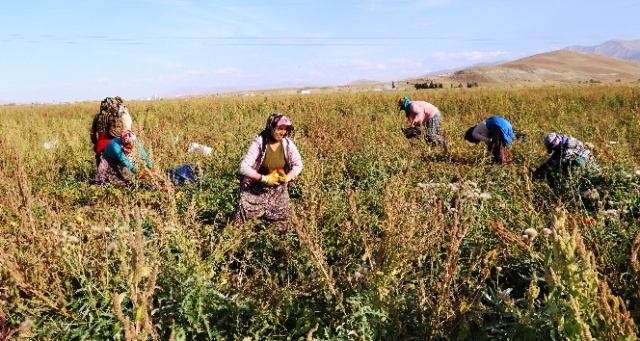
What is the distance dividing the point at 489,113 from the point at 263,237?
10.5 m

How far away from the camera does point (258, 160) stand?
4.21m

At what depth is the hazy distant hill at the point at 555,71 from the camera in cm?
7794

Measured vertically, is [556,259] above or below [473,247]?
above

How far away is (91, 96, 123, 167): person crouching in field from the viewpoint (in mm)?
5566

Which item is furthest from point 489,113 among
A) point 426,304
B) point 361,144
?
point 426,304

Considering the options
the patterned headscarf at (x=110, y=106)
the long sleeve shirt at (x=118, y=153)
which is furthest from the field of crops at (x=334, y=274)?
the patterned headscarf at (x=110, y=106)

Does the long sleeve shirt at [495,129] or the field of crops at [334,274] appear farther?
the long sleeve shirt at [495,129]

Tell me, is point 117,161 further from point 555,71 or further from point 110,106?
point 555,71

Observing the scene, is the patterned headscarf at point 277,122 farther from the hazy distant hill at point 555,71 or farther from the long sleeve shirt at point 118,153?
the hazy distant hill at point 555,71

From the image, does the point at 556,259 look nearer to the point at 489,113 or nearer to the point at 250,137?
the point at 250,137

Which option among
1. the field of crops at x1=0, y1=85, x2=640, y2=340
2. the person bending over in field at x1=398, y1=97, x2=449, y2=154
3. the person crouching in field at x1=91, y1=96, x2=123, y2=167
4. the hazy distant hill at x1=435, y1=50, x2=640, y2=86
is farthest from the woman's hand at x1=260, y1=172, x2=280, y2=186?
the hazy distant hill at x1=435, y1=50, x2=640, y2=86

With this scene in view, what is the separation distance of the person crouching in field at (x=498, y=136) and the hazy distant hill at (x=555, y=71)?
65454mm

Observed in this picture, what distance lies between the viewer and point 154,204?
16.3ft

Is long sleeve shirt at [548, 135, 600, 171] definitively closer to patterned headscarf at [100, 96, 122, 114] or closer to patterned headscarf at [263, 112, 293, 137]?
patterned headscarf at [263, 112, 293, 137]
